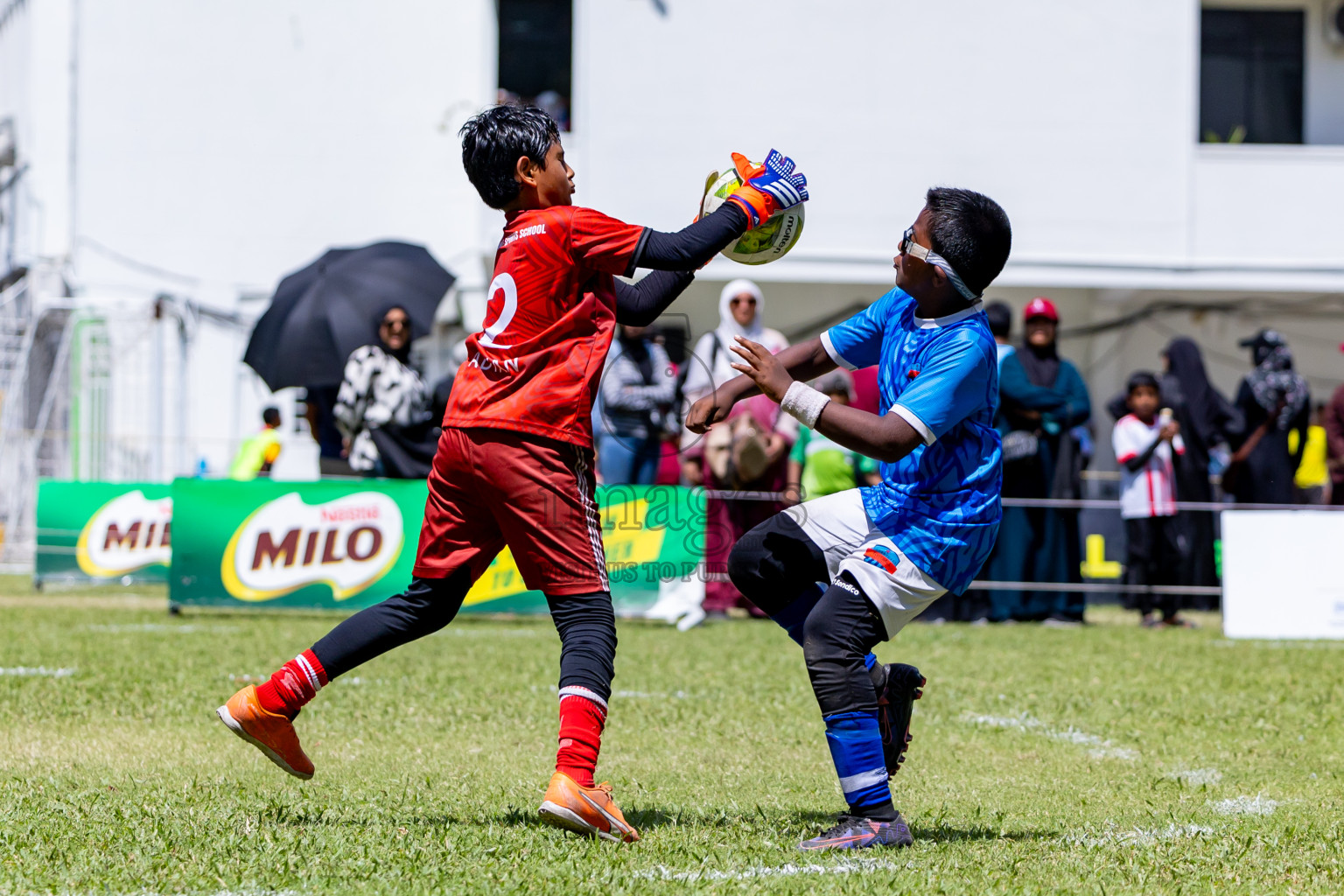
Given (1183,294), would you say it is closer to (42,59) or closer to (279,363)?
(279,363)

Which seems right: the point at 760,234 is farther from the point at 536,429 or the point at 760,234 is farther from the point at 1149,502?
the point at 1149,502

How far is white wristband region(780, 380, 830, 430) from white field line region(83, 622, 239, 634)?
6272 mm

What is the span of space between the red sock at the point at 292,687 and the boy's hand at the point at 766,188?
172cm

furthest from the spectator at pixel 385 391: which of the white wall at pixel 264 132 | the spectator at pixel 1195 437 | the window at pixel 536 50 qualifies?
the window at pixel 536 50

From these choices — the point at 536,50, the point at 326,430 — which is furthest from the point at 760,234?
the point at 536,50

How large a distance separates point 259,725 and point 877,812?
1.68m

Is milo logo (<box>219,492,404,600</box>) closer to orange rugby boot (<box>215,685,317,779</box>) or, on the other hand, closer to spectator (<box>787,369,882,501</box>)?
spectator (<box>787,369,882,501</box>)

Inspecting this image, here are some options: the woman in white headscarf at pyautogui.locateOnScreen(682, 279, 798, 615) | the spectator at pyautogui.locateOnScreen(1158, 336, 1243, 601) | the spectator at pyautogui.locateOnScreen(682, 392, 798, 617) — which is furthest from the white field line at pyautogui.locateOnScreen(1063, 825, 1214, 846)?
the spectator at pyautogui.locateOnScreen(1158, 336, 1243, 601)

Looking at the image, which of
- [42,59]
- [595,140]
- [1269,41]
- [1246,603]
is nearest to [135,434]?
[42,59]

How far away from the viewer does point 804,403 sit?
382 centimetres

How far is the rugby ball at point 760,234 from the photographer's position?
14.3 feet

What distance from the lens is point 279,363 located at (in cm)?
1191

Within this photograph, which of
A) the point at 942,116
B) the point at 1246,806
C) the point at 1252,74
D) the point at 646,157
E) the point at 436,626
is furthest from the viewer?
the point at 1252,74

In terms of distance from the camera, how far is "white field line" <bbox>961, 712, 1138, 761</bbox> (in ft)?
18.6
